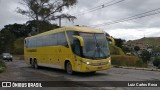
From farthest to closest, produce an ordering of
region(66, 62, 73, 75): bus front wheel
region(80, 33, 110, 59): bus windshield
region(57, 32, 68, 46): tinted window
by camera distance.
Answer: region(57, 32, 68, 46): tinted window → region(66, 62, 73, 75): bus front wheel → region(80, 33, 110, 59): bus windshield

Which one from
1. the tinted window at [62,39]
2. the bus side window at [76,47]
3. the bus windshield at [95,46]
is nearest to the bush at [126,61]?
the tinted window at [62,39]

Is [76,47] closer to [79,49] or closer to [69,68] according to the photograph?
[79,49]

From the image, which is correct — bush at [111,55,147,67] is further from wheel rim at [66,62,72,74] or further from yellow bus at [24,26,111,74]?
wheel rim at [66,62,72,74]

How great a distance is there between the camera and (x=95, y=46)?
18.9m

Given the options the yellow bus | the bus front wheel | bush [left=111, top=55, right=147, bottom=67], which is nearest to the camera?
the yellow bus

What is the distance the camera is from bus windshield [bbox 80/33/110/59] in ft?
60.7

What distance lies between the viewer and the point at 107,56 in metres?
19.2

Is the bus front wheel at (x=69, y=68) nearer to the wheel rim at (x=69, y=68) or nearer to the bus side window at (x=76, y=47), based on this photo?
the wheel rim at (x=69, y=68)

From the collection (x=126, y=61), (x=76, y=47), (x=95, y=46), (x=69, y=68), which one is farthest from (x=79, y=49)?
(x=126, y=61)

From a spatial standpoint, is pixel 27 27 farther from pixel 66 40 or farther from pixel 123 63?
pixel 66 40

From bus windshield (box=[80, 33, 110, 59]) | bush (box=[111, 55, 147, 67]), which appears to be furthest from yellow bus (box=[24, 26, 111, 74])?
bush (box=[111, 55, 147, 67])

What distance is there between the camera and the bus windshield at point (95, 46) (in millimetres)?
18492

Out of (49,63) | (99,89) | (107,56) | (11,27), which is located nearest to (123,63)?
(49,63)

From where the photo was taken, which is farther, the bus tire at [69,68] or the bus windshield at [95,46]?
the bus tire at [69,68]
